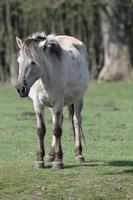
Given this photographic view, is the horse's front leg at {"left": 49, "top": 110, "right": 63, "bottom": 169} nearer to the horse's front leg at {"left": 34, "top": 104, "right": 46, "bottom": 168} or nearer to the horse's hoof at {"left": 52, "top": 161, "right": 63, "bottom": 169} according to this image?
the horse's hoof at {"left": 52, "top": 161, "right": 63, "bottom": 169}

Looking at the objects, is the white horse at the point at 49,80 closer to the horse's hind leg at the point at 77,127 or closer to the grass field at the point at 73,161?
the horse's hind leg at the point at 77,127

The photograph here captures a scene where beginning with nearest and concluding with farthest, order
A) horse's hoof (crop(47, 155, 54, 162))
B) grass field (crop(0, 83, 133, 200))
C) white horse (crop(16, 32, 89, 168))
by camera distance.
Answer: grass field (crop(0, 83, 133, 200))
white horse (crop(16, 32, 89, 168))
horse's hoof (crop(47, 155, 54, 162))

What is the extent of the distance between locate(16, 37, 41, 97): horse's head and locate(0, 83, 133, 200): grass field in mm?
1402

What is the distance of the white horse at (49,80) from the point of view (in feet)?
38.2

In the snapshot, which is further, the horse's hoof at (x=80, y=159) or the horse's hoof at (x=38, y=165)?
the horse's hoof at (x=80, y=159)

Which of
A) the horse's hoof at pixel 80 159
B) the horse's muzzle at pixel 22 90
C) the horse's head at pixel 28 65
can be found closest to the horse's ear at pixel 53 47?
the horse's head at pixel 28 65

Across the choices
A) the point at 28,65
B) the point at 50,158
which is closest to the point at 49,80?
the point at 28,65

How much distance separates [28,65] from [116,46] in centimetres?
3124

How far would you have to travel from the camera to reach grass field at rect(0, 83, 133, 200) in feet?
34.8

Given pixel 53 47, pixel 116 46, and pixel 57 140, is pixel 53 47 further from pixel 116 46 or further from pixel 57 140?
pixel 116 46

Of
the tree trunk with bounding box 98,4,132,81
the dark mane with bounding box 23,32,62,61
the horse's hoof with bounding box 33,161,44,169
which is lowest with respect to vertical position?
the tree trunk with bounding box 98,4,132,81

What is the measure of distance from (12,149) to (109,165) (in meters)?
3.08

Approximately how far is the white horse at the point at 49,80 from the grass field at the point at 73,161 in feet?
1.63

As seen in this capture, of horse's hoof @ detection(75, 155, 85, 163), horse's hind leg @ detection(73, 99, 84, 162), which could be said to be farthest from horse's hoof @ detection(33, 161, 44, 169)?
horse's hind leg @ detection(73, 99, 84, 162)
